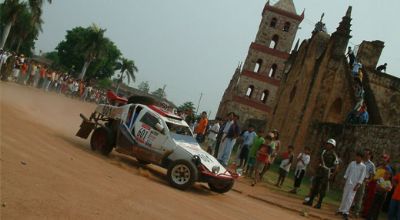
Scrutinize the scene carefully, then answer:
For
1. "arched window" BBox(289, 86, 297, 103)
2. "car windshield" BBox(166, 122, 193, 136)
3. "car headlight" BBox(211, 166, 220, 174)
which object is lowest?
"car headlight" BBox(211, 166, 220, 174)

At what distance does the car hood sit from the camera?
38.7ft

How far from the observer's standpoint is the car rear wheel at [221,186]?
11734mm

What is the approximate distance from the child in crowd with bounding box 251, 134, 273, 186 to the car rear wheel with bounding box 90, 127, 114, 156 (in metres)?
5.23

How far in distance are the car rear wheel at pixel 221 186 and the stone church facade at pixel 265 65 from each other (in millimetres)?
42019

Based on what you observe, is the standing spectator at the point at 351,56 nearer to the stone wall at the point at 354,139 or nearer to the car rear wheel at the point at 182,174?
the stone wall at the point at 354,139

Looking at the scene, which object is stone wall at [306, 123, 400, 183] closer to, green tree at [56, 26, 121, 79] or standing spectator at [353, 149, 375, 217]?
standing spectator at [353, 149, 375, 217]

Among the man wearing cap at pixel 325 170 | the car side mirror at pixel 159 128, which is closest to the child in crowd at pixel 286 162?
the man wearing cap at pixel 325 170

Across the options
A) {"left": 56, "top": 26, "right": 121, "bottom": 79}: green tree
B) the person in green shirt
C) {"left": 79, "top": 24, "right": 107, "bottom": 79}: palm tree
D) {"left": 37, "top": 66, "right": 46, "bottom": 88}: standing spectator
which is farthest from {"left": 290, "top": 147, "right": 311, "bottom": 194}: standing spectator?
{"left": 56, "top": 26, "right": 121, "bottom": 79}: green tree

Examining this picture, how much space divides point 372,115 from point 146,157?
13.6 meters

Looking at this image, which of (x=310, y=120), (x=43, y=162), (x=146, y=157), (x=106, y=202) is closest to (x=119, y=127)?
(x=146, y=157)

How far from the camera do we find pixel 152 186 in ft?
34.0

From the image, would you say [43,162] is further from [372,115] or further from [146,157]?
[372,115]

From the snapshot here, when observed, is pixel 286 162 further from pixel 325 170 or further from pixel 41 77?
pixel 41 77

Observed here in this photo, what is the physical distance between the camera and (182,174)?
11.4 metres
